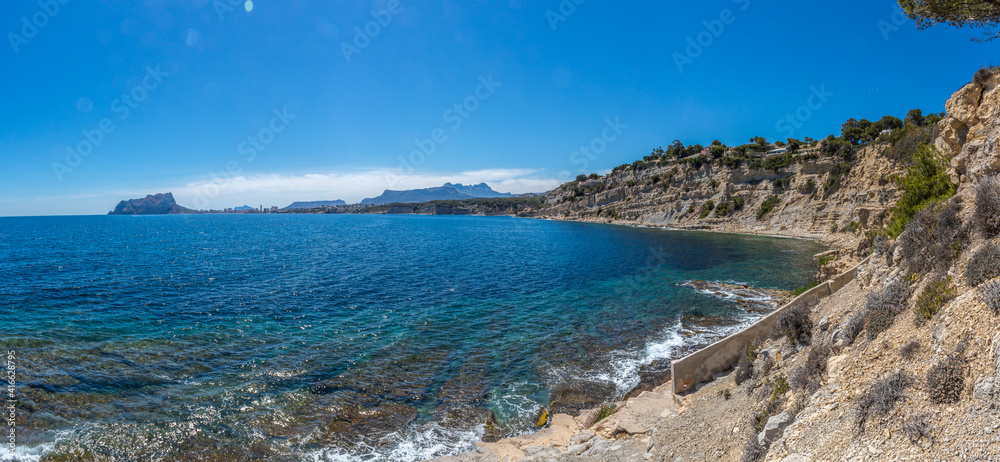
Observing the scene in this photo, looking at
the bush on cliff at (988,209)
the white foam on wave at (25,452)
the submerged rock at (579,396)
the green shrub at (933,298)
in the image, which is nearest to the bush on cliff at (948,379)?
Result: the green shrub at (933,298)

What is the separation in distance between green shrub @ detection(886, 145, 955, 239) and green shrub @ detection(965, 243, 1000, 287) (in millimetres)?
8114

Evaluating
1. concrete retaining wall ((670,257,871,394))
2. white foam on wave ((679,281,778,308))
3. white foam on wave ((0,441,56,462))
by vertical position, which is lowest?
white foam on wave ((0,441,56,462))

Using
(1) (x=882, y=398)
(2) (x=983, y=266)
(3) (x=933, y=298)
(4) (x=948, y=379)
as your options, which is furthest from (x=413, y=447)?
(2) (x=983, y=266)

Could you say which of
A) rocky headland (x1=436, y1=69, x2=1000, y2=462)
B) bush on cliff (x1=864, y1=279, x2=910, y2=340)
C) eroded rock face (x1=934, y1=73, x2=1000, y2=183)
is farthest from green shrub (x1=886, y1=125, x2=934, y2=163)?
bush on cliff (x1=864, y1=279, x2=910, y2=340)

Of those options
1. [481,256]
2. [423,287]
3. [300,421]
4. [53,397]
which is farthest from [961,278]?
[481,256]

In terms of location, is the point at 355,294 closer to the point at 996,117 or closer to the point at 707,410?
the point at 707,410

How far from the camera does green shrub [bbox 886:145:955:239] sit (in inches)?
551

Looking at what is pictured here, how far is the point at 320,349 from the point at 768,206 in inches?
3117

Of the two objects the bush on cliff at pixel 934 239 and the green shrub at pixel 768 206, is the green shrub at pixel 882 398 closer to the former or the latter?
the bush on cliff at pixel 934 239

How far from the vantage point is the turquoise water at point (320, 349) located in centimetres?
1195

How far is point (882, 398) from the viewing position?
598 cm

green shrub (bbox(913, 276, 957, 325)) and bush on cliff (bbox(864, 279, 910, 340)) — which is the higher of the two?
green shrub (bbox(913, 276, 957, 325))

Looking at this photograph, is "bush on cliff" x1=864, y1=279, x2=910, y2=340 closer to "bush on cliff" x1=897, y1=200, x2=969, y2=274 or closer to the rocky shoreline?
"bush on cliff" x1=897, y1=200, x2=969, y2=274

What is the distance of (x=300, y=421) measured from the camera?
1257 cm
